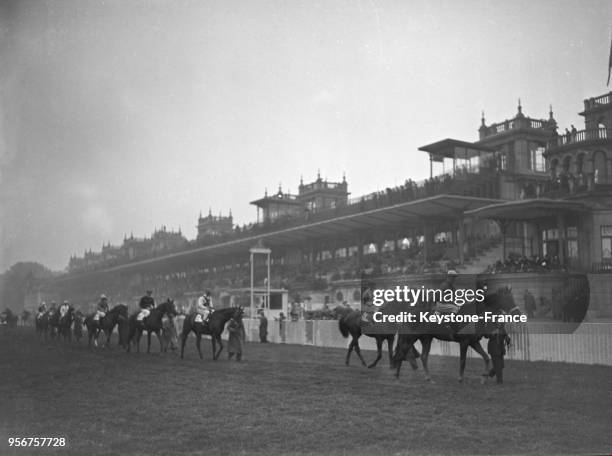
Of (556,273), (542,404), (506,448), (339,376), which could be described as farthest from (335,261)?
(506,448)

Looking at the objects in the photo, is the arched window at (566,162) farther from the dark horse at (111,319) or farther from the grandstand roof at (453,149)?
the dark horse at (111,319)

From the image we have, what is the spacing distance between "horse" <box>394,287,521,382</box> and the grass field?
1.72ft

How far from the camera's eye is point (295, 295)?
36531 millimetres

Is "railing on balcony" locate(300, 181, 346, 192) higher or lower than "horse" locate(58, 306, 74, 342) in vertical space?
higher

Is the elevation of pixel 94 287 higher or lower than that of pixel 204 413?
higher

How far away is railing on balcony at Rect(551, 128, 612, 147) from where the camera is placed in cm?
2945

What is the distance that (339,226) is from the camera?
3488 centimetres

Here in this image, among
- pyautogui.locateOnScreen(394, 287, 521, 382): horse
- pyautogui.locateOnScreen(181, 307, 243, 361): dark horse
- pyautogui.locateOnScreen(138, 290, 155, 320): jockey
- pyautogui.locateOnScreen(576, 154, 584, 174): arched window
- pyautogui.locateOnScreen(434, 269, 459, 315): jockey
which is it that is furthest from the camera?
pyautogui.locateOnScreen(576, 154, 584, 174): arched window

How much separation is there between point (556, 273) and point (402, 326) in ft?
41.0

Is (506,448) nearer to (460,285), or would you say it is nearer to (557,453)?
(557,453)

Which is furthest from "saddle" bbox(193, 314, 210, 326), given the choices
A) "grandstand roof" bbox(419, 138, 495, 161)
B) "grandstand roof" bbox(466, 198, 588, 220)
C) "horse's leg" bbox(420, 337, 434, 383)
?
"grandstand roof" bbox(419, 138, 495, 161)

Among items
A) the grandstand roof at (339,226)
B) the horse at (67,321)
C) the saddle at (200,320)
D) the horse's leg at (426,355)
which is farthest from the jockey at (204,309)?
the grandstand roof at (339,226)

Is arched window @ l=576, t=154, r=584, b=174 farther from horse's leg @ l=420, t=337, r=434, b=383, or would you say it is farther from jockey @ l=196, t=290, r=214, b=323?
horse's leg @ l=420, t=337, r=434, b=383

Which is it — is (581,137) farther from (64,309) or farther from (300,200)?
(64,309)
